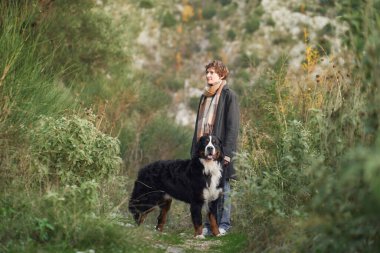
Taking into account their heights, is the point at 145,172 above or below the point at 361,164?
below

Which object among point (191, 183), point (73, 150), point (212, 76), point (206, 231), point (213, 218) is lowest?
point (206, 231)

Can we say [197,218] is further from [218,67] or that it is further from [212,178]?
[218,67]

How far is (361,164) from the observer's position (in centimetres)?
414

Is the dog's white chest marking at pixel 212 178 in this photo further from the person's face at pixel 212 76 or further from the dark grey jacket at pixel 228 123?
the person's face at pixel 212 76

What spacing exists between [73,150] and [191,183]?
63.2 inches

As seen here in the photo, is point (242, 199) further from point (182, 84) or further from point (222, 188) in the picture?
point (182, 84)

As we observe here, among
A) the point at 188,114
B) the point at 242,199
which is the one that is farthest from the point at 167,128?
the point at 188,114

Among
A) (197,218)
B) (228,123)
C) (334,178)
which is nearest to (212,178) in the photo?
(197,218)

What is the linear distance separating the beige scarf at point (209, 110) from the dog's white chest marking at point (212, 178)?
0.69m

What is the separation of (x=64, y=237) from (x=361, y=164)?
114 inches

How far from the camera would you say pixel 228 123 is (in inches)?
360

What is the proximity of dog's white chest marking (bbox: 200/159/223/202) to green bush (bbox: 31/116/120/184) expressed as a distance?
1105 millimetres

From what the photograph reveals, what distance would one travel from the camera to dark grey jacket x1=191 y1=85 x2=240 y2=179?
29.7 feet

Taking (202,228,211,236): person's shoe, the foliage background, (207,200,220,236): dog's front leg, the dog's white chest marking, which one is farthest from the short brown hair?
(202,228,211,236): person's shoe
